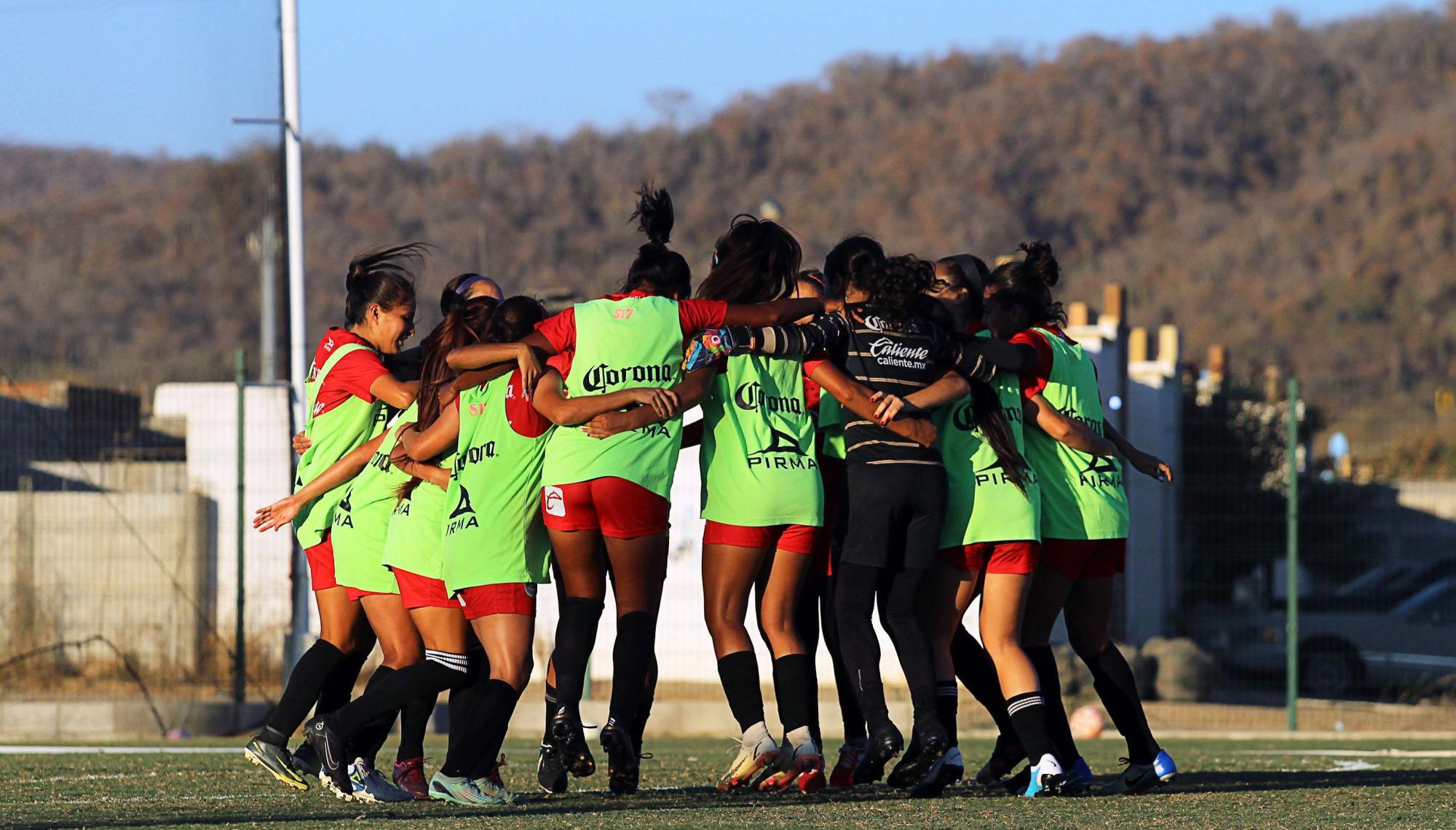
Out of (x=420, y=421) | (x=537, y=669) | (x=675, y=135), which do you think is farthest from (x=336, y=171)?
(x=420, y=421)

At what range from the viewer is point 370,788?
665 centimetres

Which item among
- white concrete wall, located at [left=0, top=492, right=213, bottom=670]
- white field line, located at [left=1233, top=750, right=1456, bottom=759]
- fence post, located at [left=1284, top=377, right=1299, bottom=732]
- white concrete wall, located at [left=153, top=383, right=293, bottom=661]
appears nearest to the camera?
white field line, located at [left=1233, top=750, right=1456, bottom=759]

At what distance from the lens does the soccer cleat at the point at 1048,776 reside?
6402 mm

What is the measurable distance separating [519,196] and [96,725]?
65729 millimetres

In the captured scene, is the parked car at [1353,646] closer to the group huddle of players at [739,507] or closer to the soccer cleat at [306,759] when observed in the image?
the group huddle of players at [739,507]

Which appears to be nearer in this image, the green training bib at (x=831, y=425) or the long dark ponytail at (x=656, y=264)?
the long dark ponytail at (x=656, y=264)

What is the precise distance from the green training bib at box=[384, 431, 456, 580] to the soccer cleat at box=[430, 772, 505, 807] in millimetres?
716

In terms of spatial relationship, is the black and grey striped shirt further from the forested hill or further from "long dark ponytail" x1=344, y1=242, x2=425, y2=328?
the forested hill

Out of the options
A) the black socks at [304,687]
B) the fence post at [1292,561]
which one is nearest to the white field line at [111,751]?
the black socks at [304,687]

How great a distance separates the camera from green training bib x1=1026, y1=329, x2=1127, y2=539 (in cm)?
680

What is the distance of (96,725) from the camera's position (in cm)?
1284

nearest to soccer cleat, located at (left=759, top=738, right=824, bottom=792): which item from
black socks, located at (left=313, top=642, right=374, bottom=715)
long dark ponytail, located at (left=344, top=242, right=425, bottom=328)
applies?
black socks, located at (left=313, top=642, right=374, bottom=715)

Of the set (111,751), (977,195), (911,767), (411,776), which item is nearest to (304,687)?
(411,776)

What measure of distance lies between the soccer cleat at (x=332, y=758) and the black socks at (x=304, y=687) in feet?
0.49
